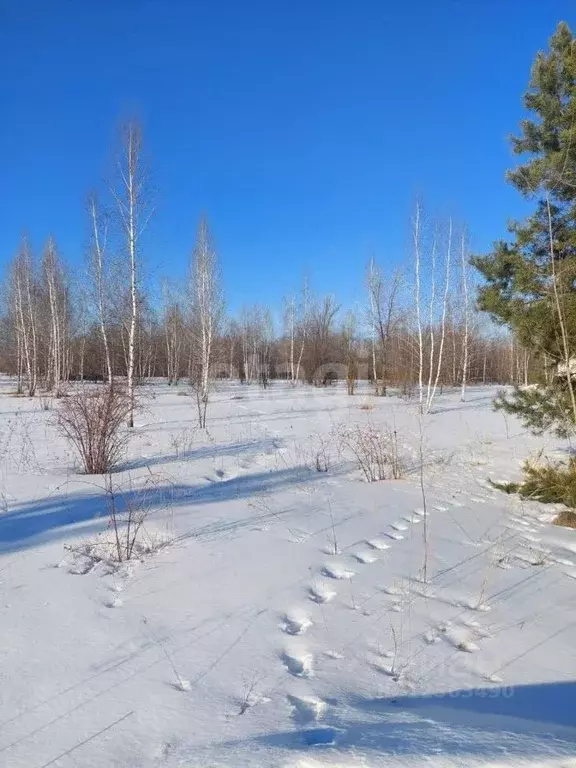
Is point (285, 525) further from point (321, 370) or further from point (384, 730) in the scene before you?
point (321, 370)

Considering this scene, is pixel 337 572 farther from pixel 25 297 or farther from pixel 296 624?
pixel 25 297

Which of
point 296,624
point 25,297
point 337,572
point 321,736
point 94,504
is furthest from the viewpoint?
point 25,297

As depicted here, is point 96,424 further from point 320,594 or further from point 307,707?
point 307,707

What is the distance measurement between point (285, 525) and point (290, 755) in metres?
2.95

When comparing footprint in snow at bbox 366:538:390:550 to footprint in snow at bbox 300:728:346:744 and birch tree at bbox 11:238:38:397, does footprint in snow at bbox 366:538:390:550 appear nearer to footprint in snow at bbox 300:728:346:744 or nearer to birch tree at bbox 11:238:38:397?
footprint in snow at bbox 300:728:346:744

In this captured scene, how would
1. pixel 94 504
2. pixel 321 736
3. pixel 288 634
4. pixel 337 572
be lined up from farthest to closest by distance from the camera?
1. pixel 94 504
2. pixel 337 572
3. pixel 288 634
4. pixel 321 736

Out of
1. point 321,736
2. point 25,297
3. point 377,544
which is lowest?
point 377,544

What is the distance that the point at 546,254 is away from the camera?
583cm

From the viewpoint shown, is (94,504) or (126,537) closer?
(126,537)

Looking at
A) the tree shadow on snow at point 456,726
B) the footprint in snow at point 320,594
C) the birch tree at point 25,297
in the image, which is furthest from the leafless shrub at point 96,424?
the birch tree at point 25,297

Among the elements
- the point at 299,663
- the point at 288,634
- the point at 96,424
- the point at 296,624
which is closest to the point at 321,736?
the point at 299,663

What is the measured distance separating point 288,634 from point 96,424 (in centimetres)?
497

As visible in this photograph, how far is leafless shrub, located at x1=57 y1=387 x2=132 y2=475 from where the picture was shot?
6723 mm

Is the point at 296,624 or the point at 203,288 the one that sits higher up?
the point at 203,288
